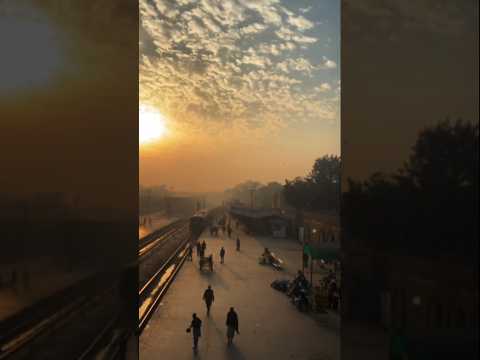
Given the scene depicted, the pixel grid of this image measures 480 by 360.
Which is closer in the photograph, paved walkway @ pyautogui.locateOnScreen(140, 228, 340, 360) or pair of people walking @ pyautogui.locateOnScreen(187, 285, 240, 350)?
paved walkway @ pyautogui.locateOnScreen(140, 228, 340, 360)

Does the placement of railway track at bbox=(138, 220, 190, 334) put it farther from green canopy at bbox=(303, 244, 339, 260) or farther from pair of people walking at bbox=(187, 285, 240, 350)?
green canopy at bbox=(303, 244, 339, 260)

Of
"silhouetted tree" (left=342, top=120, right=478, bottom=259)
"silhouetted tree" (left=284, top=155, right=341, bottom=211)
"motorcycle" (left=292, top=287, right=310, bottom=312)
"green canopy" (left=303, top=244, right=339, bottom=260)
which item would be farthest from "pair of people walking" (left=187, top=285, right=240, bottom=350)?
"silhouetted tree" (left=284, top=155, right=341, bottom=211)

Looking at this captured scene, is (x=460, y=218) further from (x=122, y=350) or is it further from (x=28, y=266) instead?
(x=28, y=266)

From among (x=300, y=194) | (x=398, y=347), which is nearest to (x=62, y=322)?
(x=398, y=347)

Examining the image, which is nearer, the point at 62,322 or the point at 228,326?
the point at 228,326

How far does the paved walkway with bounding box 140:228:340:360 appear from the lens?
8.42 meters

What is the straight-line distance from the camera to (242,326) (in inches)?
403

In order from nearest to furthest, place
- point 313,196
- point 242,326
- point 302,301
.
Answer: point 242,326, point 302,301, point 313,196

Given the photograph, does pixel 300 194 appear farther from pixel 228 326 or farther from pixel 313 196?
pixel 228 326

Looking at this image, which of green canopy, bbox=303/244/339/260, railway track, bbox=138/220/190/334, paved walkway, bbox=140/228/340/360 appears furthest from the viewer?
green canopy, bbox=303/244/339/260

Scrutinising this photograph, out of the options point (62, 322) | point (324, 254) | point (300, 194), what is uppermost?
point (300, 194)

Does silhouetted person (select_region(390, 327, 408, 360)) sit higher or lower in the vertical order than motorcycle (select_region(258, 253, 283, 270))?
higher

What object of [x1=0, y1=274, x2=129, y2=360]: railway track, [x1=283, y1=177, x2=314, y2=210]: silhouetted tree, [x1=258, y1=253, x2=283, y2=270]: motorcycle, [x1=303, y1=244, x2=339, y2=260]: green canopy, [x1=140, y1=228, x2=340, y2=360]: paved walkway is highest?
[x1=283, y1=177, x2=314, y2=210]: silhouetted tree

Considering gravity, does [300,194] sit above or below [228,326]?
above
